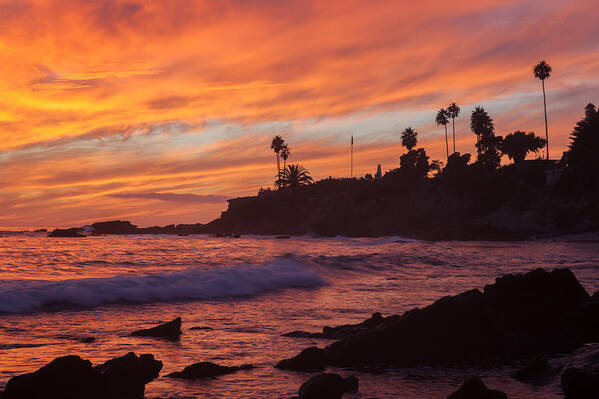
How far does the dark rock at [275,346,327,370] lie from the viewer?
8633mm

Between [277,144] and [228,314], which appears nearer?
[228,314]

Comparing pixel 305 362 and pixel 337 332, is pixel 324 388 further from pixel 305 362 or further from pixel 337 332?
pixel 337 332

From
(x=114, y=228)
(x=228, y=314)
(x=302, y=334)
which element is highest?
(x=114, y=228)

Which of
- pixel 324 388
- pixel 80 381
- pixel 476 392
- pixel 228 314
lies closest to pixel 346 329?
pixel 228 314

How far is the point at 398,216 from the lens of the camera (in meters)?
128

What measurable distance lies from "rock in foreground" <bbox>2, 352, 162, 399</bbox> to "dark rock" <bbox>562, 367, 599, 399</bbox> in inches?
216

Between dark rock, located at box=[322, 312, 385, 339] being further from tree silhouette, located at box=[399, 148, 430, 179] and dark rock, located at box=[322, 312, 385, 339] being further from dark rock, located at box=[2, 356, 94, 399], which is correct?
tree silhouette, located at box=[399, 148, 430, 179]

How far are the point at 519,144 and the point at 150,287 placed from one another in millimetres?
129424

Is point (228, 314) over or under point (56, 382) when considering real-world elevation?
under

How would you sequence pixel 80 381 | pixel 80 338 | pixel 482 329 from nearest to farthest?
pixel 80 381 → pixel 482 329 → pixel 80 338

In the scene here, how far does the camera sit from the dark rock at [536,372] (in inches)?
314

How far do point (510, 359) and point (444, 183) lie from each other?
12448cm

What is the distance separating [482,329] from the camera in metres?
10.1

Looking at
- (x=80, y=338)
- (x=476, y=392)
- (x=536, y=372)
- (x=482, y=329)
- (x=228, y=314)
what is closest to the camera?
(x=476, y=392)
